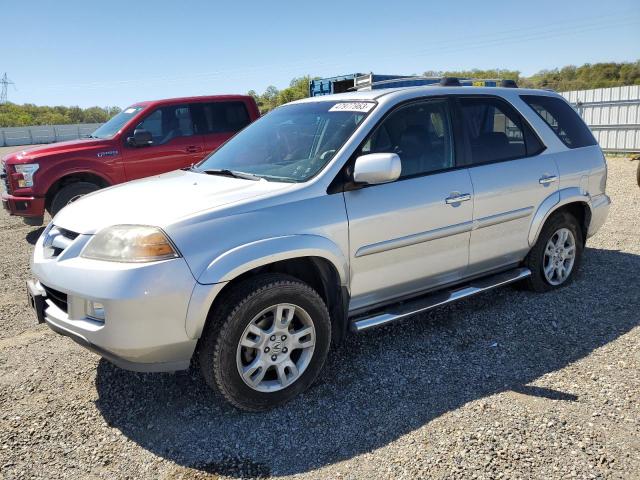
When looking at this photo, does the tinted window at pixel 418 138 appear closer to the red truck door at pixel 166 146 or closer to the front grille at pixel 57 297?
the front grille at pixel 57 297

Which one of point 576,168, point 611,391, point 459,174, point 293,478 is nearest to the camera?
→ point 293,478

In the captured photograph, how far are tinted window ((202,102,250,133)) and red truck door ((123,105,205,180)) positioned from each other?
267mm

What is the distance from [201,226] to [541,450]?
6.86ft

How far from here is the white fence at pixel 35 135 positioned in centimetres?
3719

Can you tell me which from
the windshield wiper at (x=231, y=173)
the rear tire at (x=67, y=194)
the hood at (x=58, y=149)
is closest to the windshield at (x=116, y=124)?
the hood at (x=58, y=149)

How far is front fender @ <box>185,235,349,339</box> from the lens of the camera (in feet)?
8.97

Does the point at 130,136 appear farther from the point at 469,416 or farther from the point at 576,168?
the point at 469,416

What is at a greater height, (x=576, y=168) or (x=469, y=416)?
(x=576, y=168)

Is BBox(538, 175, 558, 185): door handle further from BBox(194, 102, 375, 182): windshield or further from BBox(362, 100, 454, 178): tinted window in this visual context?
BBox(194, 102, 375, 182): windshield

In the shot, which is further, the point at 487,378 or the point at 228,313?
the point at 487,378

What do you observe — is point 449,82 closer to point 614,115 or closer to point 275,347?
point 275,347

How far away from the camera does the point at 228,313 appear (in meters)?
2.83

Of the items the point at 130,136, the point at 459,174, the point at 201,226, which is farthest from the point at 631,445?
the point at 130,136

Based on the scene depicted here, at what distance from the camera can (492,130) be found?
419cm
